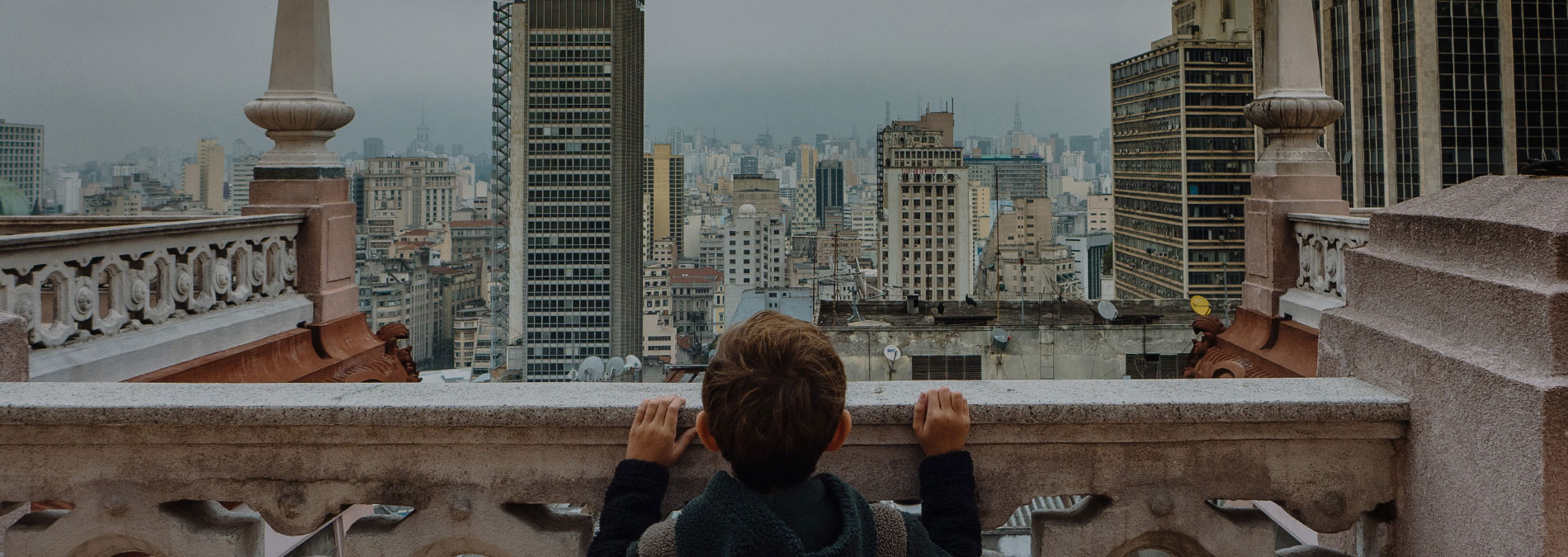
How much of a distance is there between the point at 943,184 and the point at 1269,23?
11506 cm

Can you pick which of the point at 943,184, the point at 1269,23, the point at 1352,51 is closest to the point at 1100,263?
the point at 943,184

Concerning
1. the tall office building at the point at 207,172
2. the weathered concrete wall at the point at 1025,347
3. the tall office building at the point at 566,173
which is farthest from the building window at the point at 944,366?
the tall office building at the point at 566,173

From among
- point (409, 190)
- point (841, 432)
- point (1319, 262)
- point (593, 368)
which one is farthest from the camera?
point (409, 190)

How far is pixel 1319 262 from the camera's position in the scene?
606 cm

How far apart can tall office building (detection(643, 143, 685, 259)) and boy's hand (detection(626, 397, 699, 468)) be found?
15660 cm

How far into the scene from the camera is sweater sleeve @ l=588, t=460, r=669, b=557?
205 cm

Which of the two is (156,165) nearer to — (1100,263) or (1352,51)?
(1352,51)

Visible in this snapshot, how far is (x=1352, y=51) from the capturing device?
238 feet

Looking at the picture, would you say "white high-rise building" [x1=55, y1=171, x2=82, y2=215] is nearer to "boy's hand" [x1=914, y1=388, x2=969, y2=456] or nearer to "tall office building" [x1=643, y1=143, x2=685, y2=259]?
"boy's hand" [x1=914, y1=388, x2=969, y2=456]

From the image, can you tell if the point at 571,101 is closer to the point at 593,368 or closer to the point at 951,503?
the point at 593,368

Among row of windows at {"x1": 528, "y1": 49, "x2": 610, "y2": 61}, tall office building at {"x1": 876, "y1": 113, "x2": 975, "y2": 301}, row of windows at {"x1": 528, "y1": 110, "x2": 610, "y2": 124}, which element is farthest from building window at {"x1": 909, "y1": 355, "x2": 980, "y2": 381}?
tall office building at {"x1": 876, "y1": 113, "x2": 975, "y2": 301}

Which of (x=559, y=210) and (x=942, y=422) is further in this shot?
(x=559, y=210)

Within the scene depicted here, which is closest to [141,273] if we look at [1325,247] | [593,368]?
[1325,247]

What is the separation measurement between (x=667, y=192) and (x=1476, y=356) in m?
176
